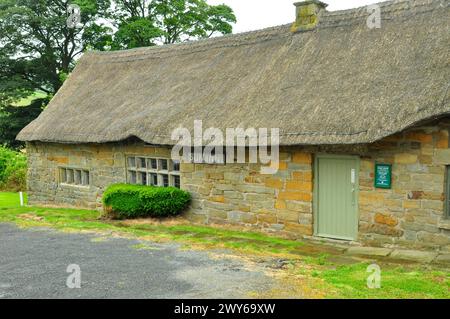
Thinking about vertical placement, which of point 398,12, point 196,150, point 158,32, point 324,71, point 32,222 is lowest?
point 32,222

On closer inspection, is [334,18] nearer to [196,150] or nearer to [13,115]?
[196,150]

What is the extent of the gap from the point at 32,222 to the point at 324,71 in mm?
9087

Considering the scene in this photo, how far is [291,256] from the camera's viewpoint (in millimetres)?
9055

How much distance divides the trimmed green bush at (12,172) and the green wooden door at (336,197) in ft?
58.2

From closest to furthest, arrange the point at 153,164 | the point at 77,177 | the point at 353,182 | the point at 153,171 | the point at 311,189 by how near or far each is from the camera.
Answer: the point at 353,182 < the point at 311,189 < the point at 153,171 < the point at 153,164 < the point at 77,177

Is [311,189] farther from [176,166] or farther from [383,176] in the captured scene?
[176,166]

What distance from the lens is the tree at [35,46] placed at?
28.4m

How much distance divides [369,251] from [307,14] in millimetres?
Answer: 7180

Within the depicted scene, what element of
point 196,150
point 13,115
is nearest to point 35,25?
point 13,115

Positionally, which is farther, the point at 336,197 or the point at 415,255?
the point at 336,197

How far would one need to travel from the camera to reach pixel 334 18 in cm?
1295

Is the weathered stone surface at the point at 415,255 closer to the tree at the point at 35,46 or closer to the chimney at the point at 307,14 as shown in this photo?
the chimney at the point at 307,14

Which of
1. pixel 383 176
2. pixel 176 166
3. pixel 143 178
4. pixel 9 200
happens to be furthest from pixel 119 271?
pixel 9 200

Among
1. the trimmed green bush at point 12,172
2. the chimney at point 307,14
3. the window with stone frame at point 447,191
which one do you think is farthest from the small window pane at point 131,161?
the trimmed green bush at point 12,172
